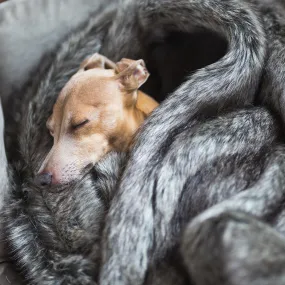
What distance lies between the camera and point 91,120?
1169 millimetres

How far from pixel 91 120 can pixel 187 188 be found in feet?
0.98

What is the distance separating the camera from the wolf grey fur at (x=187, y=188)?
0.84 metres

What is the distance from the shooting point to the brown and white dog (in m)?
1.14

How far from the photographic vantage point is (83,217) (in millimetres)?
1088

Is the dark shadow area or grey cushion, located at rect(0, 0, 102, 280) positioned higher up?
grey cushion, located at rect(0, 0, 102, 280)

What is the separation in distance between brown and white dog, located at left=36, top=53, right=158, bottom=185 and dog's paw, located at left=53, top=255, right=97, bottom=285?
0.18 m

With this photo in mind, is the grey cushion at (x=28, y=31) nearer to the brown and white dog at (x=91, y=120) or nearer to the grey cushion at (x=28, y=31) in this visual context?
the grey cushion at (x=28, y=31)

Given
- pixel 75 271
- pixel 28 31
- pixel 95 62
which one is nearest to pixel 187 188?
pixel 75 271

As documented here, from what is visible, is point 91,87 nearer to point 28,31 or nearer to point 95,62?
point 95,62

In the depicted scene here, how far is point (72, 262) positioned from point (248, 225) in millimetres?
389

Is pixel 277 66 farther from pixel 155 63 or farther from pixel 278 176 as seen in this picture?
pixel 155 63

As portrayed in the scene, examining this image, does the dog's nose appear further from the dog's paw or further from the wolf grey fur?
the dog's paw

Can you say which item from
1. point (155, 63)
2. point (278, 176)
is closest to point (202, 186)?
point (278, 176)

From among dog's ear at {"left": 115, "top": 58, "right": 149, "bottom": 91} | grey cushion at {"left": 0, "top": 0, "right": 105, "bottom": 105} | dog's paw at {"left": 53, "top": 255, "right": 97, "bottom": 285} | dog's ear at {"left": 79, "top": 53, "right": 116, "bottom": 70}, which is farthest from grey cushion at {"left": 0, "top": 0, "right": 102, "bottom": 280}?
dog's paw at {"left": 53, "top": 255, "right": 97, "bottom": 285}
